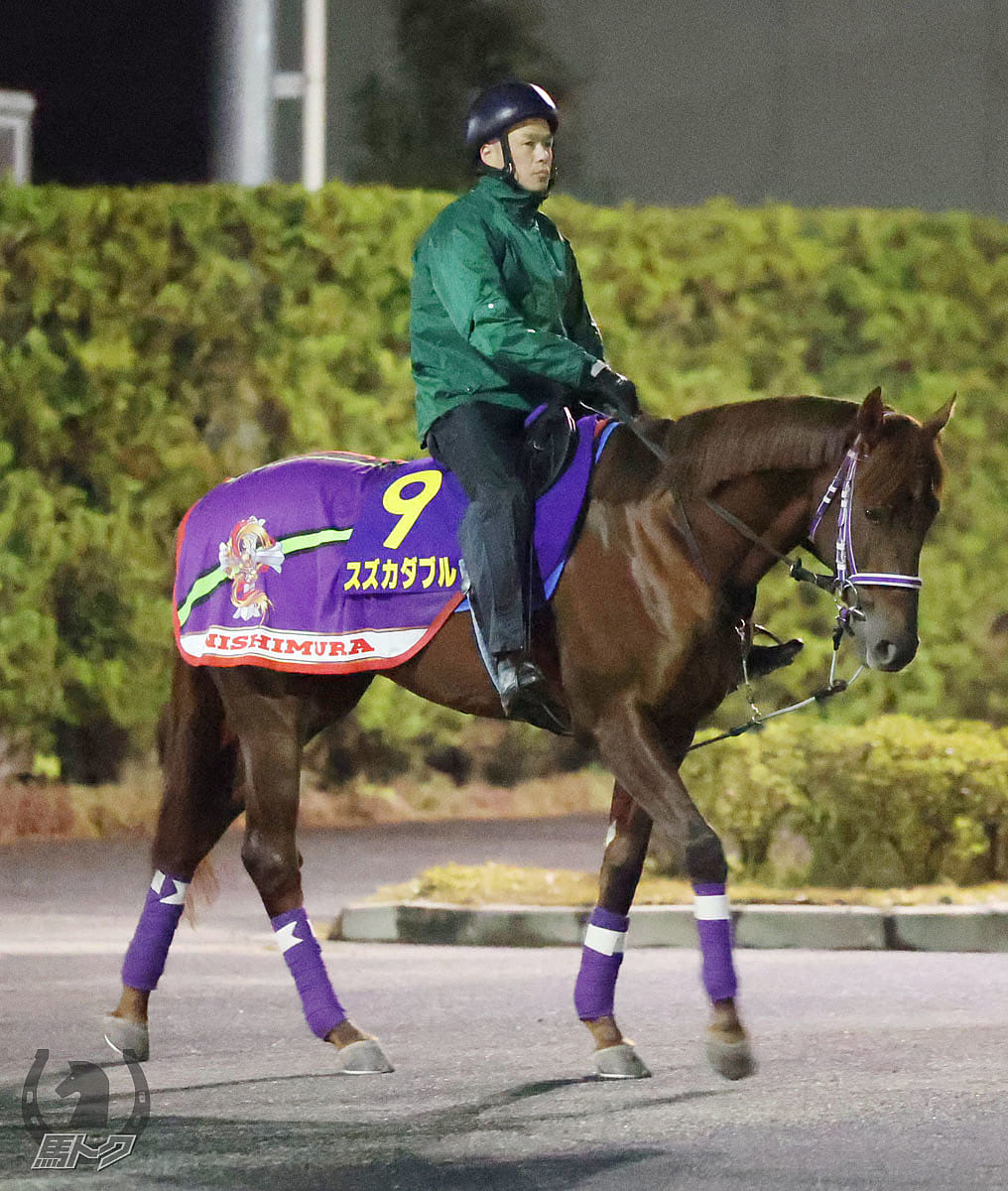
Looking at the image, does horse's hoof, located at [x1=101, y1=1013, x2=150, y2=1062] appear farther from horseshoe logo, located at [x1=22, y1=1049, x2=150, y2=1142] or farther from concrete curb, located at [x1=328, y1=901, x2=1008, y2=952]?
concrete curb, located at [x1=328, y1=901, x2=1008, y2=952]

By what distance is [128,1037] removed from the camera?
324 inches

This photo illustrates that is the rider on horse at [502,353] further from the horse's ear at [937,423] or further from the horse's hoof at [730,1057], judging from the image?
the horse's hoof at [730,1057]

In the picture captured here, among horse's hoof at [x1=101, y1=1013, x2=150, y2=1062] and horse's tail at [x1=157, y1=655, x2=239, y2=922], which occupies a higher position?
horse's tail at [x1=157, y1=655, x2=239, y2=922]

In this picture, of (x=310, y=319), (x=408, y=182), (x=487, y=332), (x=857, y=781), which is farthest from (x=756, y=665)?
(x=408, y=182)

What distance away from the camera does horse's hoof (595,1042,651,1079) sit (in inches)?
306

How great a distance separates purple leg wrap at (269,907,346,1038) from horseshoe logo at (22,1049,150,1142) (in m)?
0.56

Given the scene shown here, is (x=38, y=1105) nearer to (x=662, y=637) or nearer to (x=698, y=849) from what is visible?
(x=698, y=849)

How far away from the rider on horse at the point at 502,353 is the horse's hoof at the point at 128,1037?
63.0 inches

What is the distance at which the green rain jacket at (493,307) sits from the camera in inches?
309

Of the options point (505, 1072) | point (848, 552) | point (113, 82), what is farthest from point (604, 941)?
point (113, 82)

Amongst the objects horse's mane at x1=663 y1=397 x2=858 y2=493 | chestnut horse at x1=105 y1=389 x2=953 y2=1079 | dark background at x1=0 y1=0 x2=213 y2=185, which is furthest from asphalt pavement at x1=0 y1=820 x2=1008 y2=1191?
→ dark background at x1=0 y1=0 x2=213 y2=185

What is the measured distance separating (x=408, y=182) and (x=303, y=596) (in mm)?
14540

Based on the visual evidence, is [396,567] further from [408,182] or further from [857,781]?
[408,182]

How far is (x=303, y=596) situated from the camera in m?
8.38
